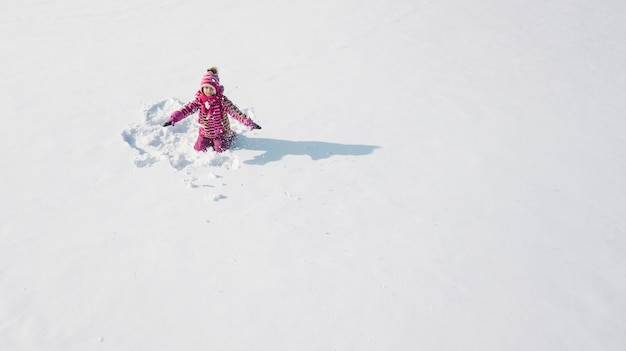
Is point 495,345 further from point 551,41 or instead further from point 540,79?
point 551,41

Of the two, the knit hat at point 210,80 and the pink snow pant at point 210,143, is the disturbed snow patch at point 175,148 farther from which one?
the knit hat at point 210,80

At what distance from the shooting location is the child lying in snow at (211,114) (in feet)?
15.5

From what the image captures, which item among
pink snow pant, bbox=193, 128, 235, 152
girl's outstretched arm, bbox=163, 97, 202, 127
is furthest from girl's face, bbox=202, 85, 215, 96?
pink snow pant, bbox=193, 128, 235, 152

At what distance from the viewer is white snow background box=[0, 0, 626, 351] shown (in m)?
3.29

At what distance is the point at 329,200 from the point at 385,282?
1.25 metres

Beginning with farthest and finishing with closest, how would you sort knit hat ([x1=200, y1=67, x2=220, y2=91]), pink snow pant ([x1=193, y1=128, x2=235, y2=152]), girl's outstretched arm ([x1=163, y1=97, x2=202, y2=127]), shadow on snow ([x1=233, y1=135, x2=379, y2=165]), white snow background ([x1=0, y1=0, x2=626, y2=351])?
shadow on snow ([x1=233, y1=135, x2=379, y2=165]) < pink snow pant ([x1=193, y1=128, x2=235, y2=152]) < girl's outstretched arm ([x1=163, y1=97, x2=202, y2=127]) < knit hat ([x1=200, y1=67, x2=220, y2=91]) < white snow background ([x1=0, y1=0, x2=626, y2=351])

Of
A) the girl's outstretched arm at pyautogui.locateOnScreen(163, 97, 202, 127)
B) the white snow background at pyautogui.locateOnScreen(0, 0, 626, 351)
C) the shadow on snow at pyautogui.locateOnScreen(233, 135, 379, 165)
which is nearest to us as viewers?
the white snow background at pyautogui.locateOnScreen(0, 0, 626, 351)

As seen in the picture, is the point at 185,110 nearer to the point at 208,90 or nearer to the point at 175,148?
the point at 208,90

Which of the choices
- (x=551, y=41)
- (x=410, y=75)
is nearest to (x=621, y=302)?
(x=410, y=75)

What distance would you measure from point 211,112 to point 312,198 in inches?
64.3

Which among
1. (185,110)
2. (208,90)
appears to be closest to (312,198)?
(208,90)

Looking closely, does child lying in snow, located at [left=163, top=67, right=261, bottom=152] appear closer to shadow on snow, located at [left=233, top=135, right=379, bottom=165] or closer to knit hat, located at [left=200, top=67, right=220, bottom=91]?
knit hat, located at [left=200, top=67, right=220, bottom=91]

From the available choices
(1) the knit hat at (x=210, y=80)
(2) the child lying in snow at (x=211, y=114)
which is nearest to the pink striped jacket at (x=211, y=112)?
(2) the child lying in snow at (x=211, y=114)

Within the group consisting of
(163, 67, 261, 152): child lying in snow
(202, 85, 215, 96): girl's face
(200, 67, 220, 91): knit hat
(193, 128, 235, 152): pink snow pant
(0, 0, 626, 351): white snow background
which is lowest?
(0, 0, 626, 351): white snow background
